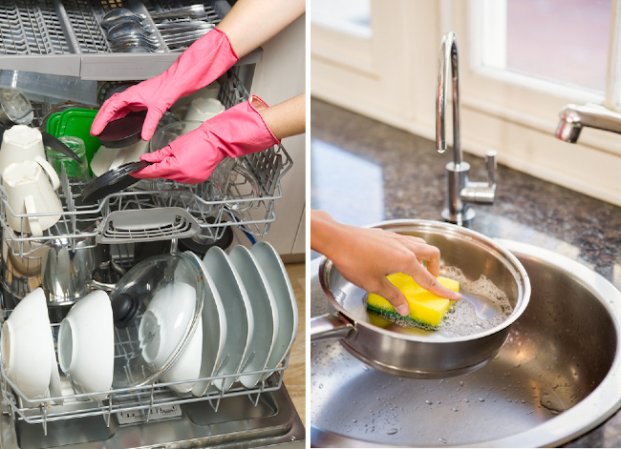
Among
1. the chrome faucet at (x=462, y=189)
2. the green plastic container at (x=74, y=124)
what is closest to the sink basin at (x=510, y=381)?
the chrome faucet at (x=462, y=189)

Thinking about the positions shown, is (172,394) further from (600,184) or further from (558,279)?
(600,184)

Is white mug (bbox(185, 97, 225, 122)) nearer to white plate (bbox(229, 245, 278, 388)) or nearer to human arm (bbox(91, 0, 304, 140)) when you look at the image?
human arm (bbox(91, 0, 304, 140))

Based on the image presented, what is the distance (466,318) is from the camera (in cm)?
145

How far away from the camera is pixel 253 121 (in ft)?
5.05

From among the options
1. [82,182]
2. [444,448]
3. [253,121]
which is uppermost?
[253,121]

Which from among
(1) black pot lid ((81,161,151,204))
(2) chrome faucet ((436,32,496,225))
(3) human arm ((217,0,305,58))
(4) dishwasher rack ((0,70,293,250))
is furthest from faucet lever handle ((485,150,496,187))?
(1) black pot lid ((81,161,151,204))

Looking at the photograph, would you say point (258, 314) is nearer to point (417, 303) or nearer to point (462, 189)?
point (417, 303)

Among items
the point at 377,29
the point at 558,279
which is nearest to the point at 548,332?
the point at 558,279

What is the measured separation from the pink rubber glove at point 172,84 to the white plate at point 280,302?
0.29 metres

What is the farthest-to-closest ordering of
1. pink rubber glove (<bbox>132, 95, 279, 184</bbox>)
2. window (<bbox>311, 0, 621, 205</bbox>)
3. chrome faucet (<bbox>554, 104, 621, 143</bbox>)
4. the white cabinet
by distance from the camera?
the white cabinet, window (<bbox>311, 0, 621, 205</bbox>), pink rubber glove (<bbox>132, 95, 279, 184</bbox>), chrome faucet (<bbox>554, 104, 621, 143</bbox>)

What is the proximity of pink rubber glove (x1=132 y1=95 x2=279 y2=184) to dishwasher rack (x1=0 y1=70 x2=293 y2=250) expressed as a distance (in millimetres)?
41

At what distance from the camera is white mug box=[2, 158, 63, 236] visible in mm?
1451

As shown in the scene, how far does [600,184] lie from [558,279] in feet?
0.81

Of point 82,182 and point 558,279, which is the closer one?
point 558,279
